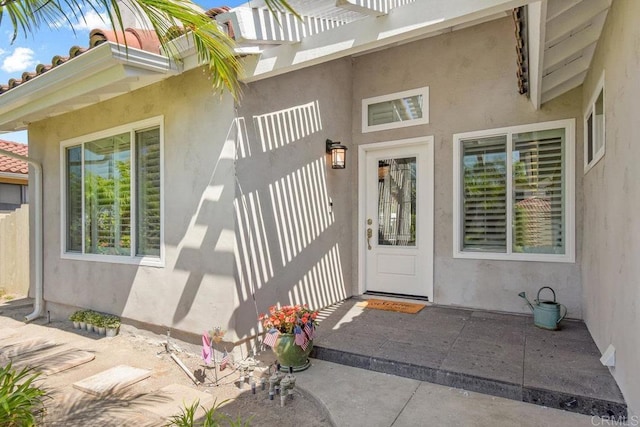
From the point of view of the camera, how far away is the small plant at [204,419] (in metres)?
2.47

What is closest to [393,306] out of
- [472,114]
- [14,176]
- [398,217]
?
[398,217]

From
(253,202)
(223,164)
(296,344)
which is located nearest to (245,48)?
(223,164)

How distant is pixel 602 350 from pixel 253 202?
11.7 ft

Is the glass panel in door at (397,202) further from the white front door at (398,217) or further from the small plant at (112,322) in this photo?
the small plant at (112,322)

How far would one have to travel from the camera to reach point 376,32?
2967mm

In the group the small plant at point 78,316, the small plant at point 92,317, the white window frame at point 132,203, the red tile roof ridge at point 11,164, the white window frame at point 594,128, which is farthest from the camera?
the red tile roof ridge at point 11,164

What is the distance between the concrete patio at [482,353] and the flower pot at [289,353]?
345 mm

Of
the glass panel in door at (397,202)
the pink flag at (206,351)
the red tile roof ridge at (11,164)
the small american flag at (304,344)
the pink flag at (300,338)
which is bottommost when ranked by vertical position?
the pink flag at (206,351)

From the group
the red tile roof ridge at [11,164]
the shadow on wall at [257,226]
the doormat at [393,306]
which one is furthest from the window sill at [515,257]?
the red tile roof ridge at [11,164]

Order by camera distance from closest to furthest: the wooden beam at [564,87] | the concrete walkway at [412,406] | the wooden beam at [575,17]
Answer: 1. the concrete walkway at [412,406]
2. the wooden beam at [575,17]
3. the wooden beam at [564,87]

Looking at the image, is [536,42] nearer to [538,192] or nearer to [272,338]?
[538,192]

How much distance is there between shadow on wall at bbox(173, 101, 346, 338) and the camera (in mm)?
3727

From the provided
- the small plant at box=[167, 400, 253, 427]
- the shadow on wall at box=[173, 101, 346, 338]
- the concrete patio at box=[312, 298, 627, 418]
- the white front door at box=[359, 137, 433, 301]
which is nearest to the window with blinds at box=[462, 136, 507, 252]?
the white front door at box=[359, 137, 433, 301]

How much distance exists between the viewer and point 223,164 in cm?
376
